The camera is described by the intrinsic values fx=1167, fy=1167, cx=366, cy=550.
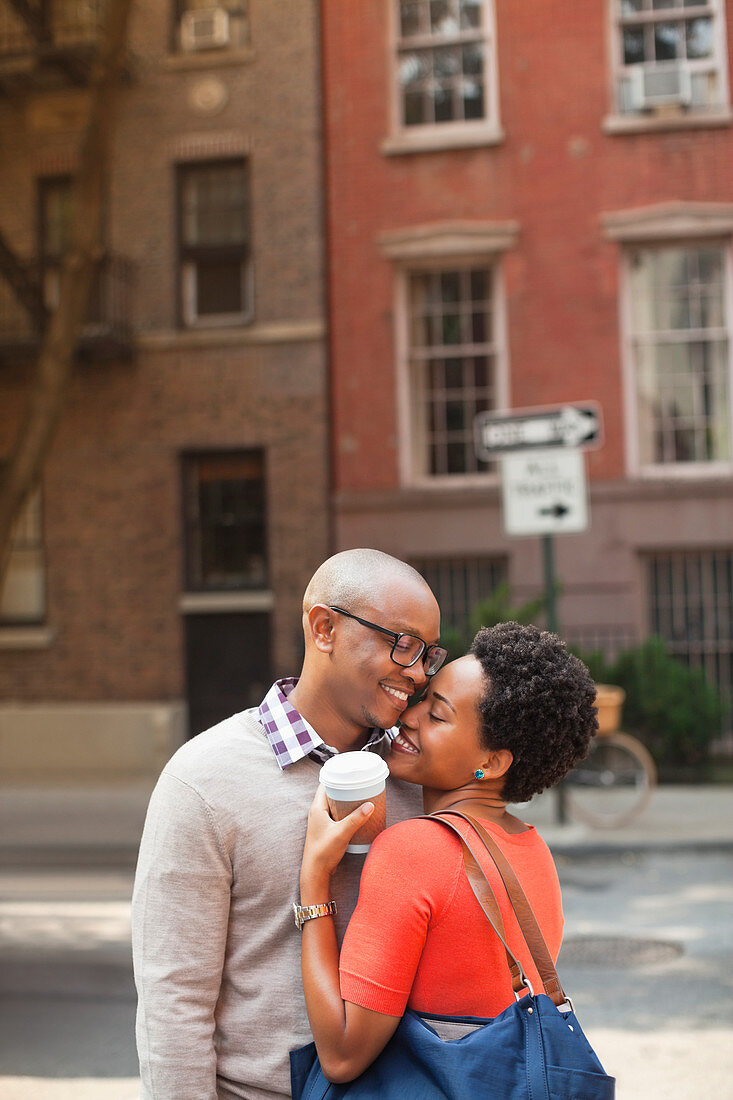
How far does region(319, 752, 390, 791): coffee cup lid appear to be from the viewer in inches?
73.7

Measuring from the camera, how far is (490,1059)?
178 centimetres

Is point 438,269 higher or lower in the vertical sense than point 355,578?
higher

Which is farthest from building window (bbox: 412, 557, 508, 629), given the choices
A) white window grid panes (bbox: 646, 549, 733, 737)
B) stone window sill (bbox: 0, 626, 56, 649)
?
stone window sill (bbox: 0, 626, 56, 649)

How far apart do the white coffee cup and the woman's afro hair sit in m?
0.25

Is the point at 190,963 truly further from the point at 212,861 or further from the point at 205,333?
the point at 205,333

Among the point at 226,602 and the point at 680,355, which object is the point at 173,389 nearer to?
the point at 226,602

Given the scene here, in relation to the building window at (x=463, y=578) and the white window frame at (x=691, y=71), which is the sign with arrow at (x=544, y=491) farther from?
the white window frame at (x=691, y=71)

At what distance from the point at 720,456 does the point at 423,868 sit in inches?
532

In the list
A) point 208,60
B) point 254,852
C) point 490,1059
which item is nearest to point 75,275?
point 208,60

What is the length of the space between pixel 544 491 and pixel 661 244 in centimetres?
613

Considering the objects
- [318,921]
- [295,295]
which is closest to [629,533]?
[295,295]

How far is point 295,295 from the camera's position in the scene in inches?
587

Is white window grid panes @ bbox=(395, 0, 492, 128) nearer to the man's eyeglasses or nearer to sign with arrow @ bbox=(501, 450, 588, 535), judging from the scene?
sign with arrow @ bbox=(501, 450, 588, 535)

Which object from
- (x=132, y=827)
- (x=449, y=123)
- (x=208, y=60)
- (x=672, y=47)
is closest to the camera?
(x=132, y=827)
